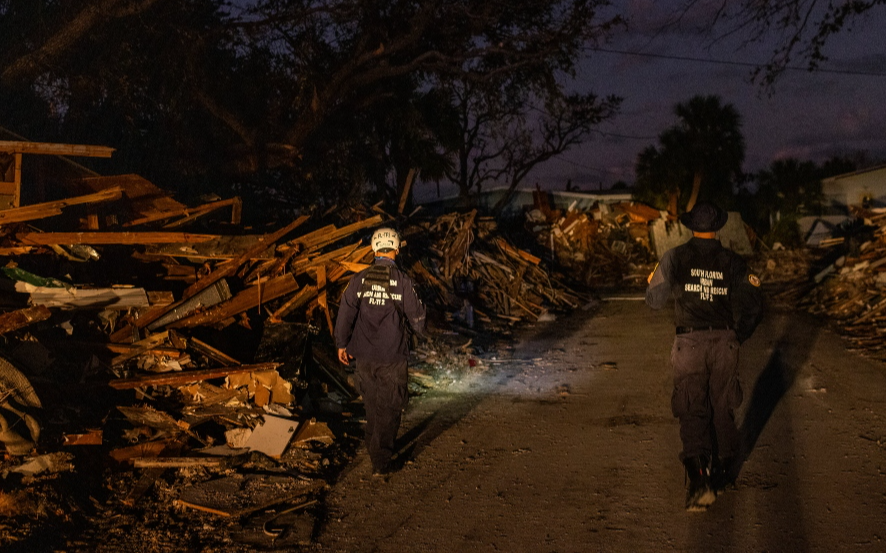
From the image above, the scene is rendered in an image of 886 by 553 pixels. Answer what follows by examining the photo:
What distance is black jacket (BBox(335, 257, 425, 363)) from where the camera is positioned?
6.01 metres

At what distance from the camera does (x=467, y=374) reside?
977 centimetres

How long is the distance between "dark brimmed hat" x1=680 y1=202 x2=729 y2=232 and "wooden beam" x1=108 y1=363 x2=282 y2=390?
13.8 ft

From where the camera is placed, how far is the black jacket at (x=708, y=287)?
5148 mm

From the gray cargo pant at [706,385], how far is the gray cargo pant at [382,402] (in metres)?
2.18

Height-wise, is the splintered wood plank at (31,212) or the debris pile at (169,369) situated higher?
the splintered wood plank at (31,212)

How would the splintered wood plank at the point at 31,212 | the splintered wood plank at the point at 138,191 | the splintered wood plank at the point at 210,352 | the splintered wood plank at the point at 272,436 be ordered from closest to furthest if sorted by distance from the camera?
1. the splintered wood plank at the point at 272,436
2. the splintered wood plank at the point at 210,352
3. the splintered wood plank at the point at 31,212
4. the splintered wood plank at the point at 138,191

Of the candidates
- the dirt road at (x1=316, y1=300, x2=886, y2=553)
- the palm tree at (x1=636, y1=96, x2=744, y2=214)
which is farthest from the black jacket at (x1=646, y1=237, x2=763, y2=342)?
the palm tree at (x1=636, y1=96, x2=744, y2=214)

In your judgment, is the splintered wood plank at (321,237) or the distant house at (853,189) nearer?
the splintered wood plank at (321,237)

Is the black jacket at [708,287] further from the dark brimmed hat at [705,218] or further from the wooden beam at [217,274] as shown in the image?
the wooden beam at [217,274]

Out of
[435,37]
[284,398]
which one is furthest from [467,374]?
[435,37]

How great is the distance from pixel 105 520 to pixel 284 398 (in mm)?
Answer: 2323

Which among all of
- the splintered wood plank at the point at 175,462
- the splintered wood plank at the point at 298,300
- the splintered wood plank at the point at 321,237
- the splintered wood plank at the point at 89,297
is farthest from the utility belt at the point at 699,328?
the splintered wood plank at the point at 321,237

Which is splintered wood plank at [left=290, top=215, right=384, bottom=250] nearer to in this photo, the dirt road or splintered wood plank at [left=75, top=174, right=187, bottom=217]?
splintered wood plank at [left=75, top=174, right=187, bottom=217]

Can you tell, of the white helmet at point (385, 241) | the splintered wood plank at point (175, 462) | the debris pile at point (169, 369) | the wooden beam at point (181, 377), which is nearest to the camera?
the debris pile at point (169, 369)
